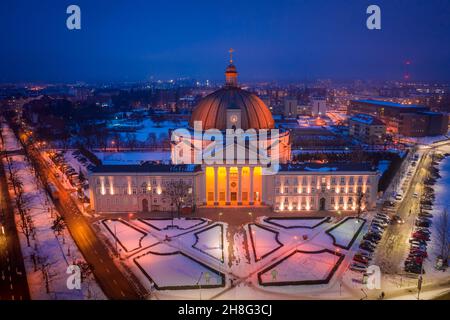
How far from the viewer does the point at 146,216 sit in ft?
166

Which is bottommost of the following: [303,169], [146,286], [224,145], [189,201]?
[146,286]

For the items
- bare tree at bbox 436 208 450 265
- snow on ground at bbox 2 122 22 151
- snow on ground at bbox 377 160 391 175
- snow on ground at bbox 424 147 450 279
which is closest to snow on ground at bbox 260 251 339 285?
snow on ground at bbox 424 147 450 279

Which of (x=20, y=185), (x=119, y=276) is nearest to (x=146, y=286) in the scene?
(x=119, y=276)

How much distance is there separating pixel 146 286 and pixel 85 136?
78225mm

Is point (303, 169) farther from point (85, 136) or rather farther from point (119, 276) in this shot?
point (85, 136)

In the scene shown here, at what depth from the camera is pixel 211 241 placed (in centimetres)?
4262

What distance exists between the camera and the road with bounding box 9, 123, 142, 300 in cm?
3272

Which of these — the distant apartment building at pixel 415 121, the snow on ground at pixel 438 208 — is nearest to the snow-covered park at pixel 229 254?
the snow on ground at pixel 438 208

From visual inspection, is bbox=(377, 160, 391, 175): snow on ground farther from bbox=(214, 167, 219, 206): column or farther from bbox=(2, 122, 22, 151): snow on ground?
bbox=(2, 122, 22, 151): snow on ground

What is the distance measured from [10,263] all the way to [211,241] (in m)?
21.6

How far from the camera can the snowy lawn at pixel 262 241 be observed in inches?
1567

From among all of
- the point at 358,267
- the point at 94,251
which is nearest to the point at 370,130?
the point at 358,267

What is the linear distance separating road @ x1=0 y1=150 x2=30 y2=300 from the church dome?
3384 cm

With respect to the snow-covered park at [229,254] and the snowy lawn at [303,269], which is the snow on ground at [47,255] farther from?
the snowy lawn at [303,269]
